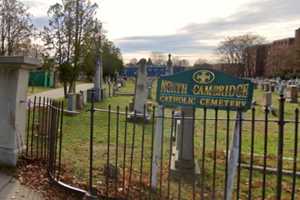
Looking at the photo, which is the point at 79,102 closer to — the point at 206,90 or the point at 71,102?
the point at 71,102

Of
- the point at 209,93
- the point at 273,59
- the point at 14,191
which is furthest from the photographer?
the point at 273,59

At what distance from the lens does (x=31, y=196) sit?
4324 mm

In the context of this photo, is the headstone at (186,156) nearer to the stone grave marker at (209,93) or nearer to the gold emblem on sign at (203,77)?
the stone grave marker at (209,93)

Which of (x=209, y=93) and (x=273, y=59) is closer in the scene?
(x=209, y=93)

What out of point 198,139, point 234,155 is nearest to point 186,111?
point 234,155

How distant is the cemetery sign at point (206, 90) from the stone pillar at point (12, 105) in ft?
8.13

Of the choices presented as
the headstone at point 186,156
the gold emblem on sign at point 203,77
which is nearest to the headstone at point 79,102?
the headstone at point 186,156

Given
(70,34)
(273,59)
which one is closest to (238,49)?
(273,59)

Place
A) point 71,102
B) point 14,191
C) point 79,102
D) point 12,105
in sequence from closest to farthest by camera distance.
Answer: point 14,191 → point 12,105 → point 71,102 → point 79,102

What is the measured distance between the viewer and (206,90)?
3.93 m

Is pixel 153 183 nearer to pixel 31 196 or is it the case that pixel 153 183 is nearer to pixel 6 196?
pixel 31 196

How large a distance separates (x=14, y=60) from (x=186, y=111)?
2997 millimetres

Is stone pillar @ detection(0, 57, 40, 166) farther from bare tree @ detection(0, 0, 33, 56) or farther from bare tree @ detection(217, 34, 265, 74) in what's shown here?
bare tree @ detection(217, 34, 265, 74)

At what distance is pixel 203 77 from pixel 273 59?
214ft
